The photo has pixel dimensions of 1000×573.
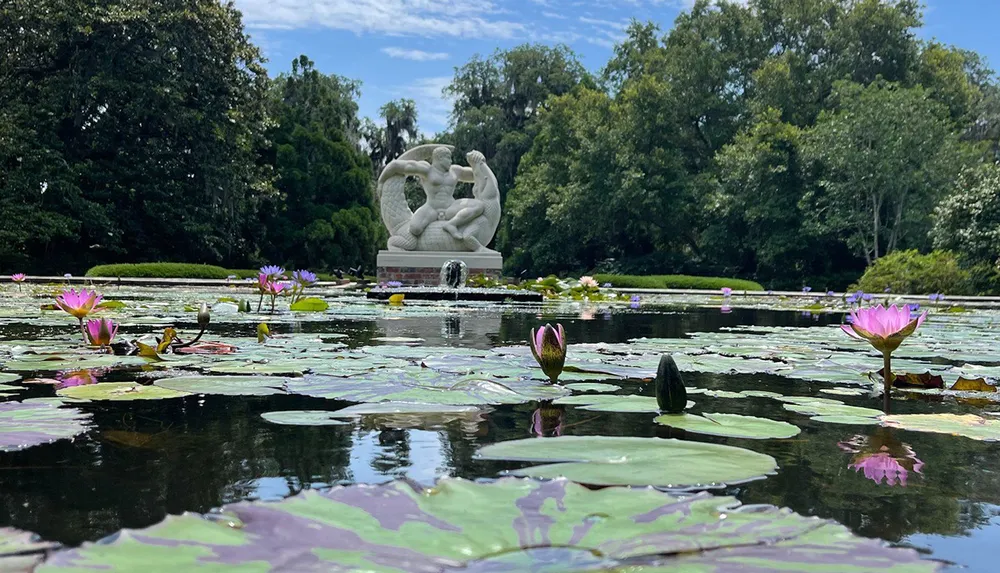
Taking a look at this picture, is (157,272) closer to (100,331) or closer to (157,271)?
(157,271)

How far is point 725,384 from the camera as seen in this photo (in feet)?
6.79

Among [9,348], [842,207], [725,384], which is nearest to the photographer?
[725,384]

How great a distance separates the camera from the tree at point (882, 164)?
19.2 meters

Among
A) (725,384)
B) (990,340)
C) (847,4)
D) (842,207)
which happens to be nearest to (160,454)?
(725,384)

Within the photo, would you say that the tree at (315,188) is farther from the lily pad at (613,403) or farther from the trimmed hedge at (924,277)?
the lily pad at (613,403)

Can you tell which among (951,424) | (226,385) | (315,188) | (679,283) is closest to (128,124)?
(315,188)

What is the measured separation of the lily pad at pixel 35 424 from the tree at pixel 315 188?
2236 cm

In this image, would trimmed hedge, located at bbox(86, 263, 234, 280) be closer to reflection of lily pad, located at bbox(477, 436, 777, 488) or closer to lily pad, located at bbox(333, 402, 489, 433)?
lily pad, located at bbox(333, 402, 489, 433)

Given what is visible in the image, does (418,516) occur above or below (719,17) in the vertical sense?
below

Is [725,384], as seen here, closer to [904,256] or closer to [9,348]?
[9,348]

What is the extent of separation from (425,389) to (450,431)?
1.38 feet

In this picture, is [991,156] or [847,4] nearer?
[847,4]

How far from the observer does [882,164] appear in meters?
19.0

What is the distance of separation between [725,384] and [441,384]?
0.77 m
